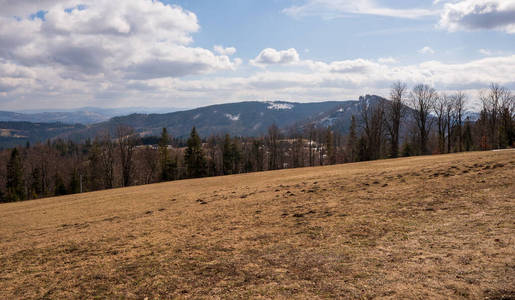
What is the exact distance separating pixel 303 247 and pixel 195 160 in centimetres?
6096

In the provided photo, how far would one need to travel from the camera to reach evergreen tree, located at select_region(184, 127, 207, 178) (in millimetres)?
68562

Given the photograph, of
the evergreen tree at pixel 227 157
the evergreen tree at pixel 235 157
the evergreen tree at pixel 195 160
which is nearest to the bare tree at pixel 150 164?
the evergreen tree at pixel 195 160

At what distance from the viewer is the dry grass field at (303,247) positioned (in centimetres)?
696

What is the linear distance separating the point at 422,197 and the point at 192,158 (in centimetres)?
5953

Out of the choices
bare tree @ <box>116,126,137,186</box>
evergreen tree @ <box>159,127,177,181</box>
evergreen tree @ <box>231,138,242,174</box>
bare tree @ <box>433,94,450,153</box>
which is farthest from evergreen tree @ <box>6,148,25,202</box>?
bare tree @ <box>433,94,450,153</box>

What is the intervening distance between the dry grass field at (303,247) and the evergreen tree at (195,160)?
49777 mm

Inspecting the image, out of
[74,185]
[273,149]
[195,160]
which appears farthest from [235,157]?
[74,185]

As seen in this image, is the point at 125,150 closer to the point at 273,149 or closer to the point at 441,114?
the point at 273,149

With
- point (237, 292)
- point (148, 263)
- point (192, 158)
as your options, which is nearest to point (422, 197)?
point (237, 292)

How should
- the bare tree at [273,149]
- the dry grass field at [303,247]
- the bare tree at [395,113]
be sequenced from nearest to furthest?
the dry grass field at [303,247] < the bare tree at [395,113] < the bare tree at [273,149]

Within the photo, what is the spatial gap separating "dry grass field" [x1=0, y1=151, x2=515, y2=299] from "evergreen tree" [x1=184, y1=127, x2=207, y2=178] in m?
49.8

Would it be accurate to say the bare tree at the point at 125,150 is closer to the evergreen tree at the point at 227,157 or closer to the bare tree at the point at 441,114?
the evergreen tree at the point at 227,157

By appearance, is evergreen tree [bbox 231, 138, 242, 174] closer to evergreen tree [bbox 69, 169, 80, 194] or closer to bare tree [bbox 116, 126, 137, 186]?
bare tree [bbox 116, 126, 137, 186]

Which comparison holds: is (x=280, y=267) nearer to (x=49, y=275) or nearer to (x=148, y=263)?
(x=148, y=263)
